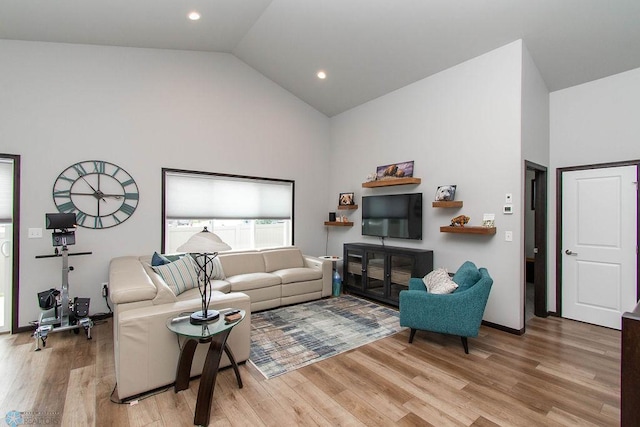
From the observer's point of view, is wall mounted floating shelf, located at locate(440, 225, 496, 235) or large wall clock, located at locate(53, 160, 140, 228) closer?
wall mounted floating shelf, located at locate(440, 225, 496, 235)

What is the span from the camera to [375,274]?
15.5ft

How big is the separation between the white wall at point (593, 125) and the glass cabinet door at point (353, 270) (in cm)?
262

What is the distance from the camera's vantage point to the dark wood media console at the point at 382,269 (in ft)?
13.8

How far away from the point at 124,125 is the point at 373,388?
424 centimetres

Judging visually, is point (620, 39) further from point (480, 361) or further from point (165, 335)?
point (165, 335)

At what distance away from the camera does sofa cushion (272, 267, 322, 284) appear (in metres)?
4.48

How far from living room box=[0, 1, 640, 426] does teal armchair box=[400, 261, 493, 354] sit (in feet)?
2.79

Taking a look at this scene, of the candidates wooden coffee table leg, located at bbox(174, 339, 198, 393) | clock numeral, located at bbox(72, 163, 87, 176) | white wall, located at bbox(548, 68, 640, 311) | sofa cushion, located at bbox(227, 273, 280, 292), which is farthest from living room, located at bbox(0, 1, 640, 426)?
wooden coffee table leg, located at bbox(174, 339, 198, 393)

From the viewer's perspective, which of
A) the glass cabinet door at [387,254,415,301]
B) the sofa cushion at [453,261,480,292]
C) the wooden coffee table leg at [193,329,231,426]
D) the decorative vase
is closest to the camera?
the wooden coffee table leg at [193,329,231,426]

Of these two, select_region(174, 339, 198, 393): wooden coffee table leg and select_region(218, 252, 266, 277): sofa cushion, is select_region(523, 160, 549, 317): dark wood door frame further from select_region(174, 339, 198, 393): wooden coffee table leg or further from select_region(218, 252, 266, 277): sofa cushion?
select_region(174, 339, 198, 393): wooden coffee table leg

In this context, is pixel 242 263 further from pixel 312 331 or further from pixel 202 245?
pixel 202 245

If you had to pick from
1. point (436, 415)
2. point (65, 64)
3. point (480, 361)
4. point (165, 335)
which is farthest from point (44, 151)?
point (480, 361)

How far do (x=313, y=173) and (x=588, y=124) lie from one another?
13.4 feet

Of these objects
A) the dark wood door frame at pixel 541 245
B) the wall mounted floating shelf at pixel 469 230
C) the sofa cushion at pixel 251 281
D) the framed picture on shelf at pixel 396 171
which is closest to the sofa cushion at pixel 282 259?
the sofa cushion at pixel 251 281
